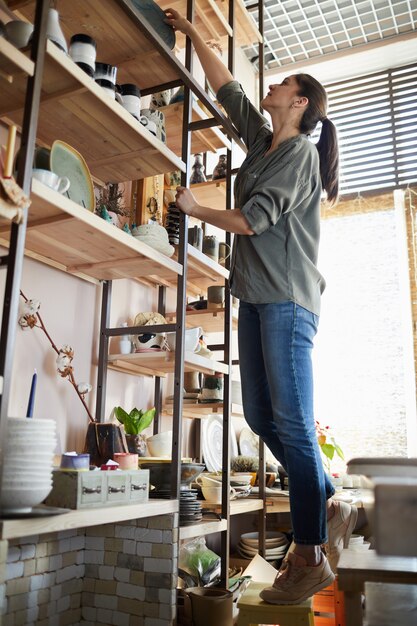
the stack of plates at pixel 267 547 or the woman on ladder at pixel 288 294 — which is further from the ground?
the woman on ladder at pixel 288 294

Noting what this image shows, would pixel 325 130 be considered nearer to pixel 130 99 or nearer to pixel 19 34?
pixel 130 99

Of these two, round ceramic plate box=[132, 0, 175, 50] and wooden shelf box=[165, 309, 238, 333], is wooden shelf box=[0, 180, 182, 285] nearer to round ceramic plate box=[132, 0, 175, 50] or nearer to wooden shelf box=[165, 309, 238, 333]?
wooden shelf box=[165, 309, 238, 333]

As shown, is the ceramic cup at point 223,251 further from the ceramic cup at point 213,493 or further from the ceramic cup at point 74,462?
the ceramic cup at point 74,462

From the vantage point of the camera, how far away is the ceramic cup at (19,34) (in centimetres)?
137

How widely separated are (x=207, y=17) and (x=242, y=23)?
1.43ft

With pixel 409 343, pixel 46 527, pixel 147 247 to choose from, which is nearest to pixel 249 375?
pixel 147 247

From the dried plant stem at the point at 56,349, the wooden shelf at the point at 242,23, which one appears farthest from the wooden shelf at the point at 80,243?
the wooden shelf at the point at 242,23

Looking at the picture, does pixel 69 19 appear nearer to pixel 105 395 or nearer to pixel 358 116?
pixel 105 395

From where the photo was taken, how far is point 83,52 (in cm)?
165

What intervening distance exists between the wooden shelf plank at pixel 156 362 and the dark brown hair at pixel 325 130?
2.38ft

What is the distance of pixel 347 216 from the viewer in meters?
4.67

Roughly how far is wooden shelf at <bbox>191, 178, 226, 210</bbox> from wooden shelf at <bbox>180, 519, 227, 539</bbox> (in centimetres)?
145

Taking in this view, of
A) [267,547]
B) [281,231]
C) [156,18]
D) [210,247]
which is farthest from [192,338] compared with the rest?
[267,547]

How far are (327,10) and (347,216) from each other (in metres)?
1.47
